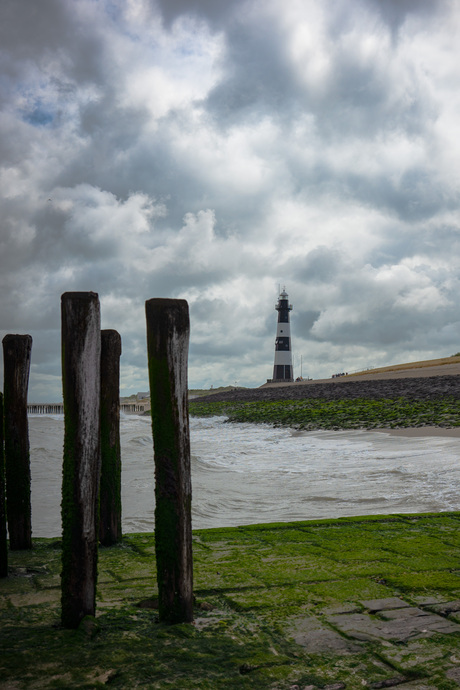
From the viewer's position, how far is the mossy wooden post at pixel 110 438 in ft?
22.7

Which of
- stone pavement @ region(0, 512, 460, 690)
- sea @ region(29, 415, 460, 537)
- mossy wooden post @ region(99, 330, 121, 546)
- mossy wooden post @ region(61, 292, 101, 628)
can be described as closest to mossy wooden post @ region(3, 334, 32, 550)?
stone pavement @ region(0, 512, 460, 690)

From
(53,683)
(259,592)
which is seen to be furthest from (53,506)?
(53,683)

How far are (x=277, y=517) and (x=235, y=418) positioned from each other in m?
26.1

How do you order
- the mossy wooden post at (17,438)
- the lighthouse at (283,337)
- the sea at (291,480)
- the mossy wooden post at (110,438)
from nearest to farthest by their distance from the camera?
the mossy wooden post at (17,438), the mossy wooden post at (110,438), the sea at (291,480), the lighthouse at (283,337)

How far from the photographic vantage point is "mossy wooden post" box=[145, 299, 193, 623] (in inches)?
171

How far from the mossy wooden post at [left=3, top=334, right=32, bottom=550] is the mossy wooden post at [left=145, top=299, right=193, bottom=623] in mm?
3014

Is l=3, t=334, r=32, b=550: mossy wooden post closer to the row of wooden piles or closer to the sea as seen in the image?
the sea

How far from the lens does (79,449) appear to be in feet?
14.4

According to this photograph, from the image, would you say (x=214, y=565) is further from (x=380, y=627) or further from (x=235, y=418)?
(x=235, y=418)

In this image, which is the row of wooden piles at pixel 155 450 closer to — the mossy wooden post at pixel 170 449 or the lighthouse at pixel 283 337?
the mossy wooden post at pixel 170 449

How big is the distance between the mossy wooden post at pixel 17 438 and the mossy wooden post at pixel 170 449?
3014mm

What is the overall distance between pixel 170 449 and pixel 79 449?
68 cm

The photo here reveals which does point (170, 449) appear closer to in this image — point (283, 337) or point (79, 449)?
point (79, 449)

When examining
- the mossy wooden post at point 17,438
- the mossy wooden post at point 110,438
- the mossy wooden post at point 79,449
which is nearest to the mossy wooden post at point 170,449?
the mossy wooden post at point 79,449
